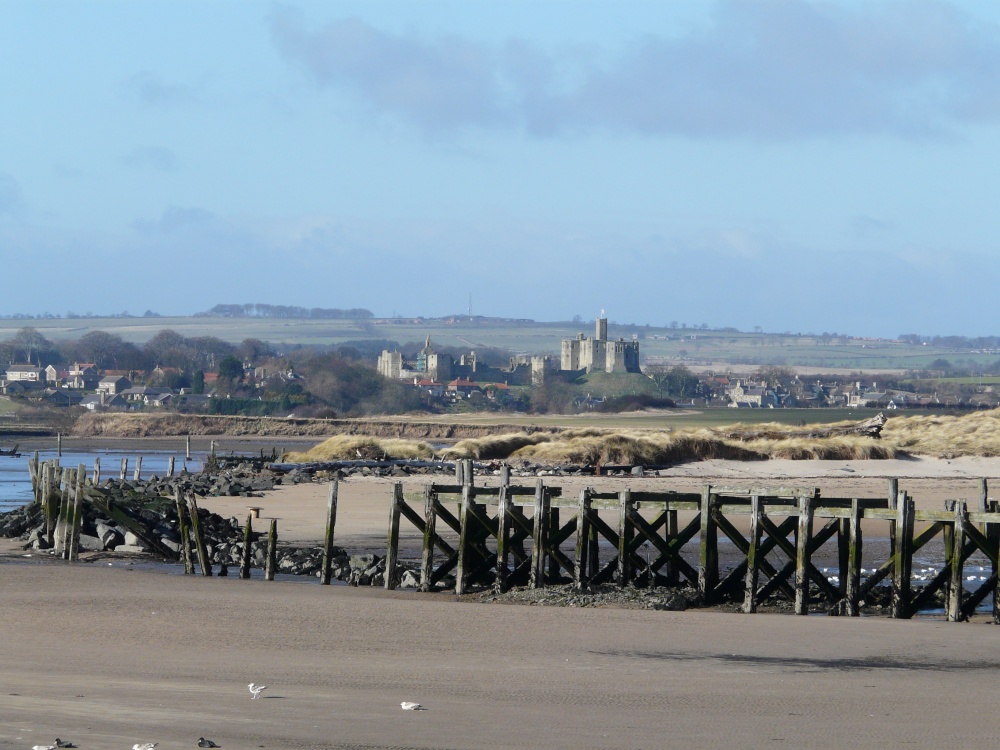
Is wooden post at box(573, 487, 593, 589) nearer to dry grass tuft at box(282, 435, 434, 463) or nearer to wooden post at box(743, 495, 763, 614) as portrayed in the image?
wooden post at box(743, 495, 763, 614)

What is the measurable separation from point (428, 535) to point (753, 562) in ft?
14.0

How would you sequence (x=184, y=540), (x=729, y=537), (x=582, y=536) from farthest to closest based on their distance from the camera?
1. (x=184, y=540)
2. (x=729, y=537)
3. (x=582, y=536)

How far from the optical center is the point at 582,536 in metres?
17.4

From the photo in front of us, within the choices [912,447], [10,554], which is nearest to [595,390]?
[912,447]

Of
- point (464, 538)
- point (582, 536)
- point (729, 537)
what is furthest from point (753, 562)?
point (464, 538)

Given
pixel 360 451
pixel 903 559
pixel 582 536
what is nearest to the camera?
pixel 903 559

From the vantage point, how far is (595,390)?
169875 millimetres

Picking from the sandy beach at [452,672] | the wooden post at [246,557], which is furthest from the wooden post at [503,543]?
the wooden post at [246,557]

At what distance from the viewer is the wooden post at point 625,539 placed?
17219 millimetres

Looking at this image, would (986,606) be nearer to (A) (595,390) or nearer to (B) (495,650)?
(B) (495,650)

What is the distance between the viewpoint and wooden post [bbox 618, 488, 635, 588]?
1722 cm

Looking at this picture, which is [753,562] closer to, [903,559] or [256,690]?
[903,559]

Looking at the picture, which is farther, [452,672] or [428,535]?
[428,535]

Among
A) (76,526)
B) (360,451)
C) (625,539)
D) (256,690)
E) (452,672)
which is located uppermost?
(625,539)
